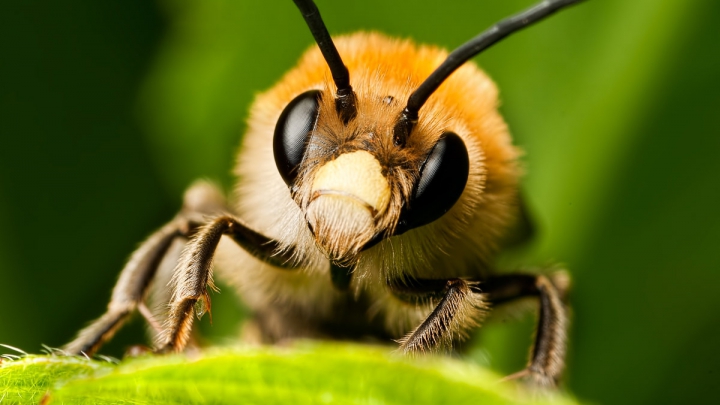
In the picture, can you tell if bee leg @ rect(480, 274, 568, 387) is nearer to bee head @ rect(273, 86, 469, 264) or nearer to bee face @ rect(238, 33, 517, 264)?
bee face @ rect(238, 33, 517, 264)

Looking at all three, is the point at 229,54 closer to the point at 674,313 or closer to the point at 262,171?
the point at 262,171

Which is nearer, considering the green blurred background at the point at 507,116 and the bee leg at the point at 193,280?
the bee leg at the point at 193,280

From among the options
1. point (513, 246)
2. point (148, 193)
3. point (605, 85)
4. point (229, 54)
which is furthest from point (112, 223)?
point (605, 85)

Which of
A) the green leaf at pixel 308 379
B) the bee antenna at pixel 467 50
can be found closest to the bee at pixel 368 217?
the bee antenna at pixel 467 50

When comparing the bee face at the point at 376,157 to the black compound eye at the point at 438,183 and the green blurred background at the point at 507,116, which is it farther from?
the green blurred background at the point at 507,116

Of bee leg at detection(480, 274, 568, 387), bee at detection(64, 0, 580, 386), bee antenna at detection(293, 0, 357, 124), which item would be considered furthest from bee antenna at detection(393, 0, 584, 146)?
bee leg at detection(480, 274, 568, 387)

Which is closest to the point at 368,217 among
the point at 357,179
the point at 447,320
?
the point at 357,179
